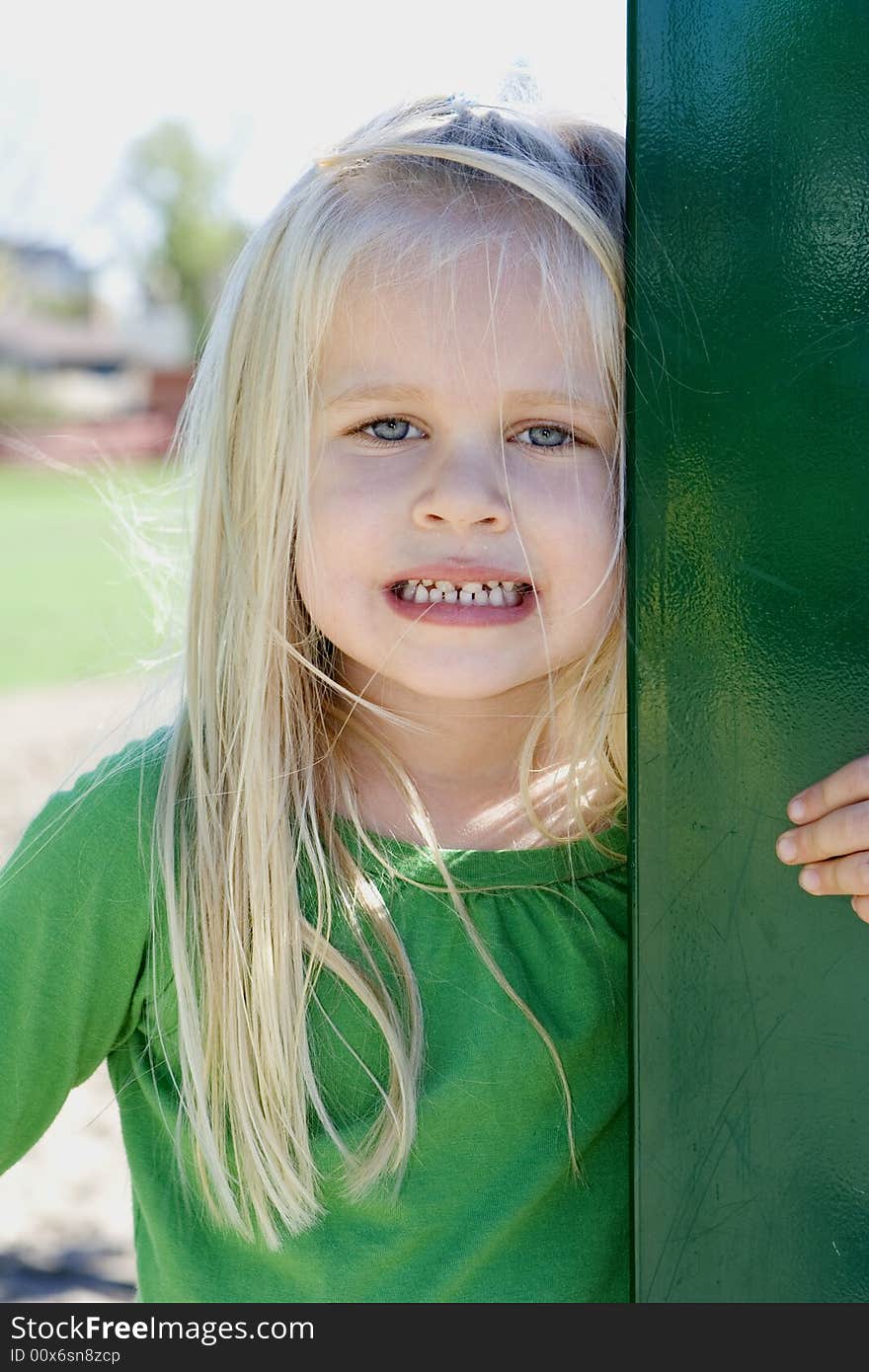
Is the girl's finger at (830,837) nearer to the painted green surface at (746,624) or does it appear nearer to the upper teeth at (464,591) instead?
the painted green surface at (746,624)

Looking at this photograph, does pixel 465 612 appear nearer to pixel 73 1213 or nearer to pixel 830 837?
pixel 830 837

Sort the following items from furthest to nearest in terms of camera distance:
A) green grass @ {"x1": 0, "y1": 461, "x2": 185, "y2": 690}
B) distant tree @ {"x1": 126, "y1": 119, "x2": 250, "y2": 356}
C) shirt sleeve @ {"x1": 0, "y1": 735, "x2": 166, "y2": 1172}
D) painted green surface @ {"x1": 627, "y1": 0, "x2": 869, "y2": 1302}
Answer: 1. distant tree @ {"x1": 126, "y1": 119, "x2": 250, "y2": 356}
2. green grass @ {"x1": 0, "y1": 461, "x2": 185, "y2": 690}
3. shirt sleeve @ {"x1": 0, "y1": 735, "x2": 166, "y2": 1172}
4. painted green surface @ {"x1": 627, "y1": 0, "x2": 869, "y2": 1302}

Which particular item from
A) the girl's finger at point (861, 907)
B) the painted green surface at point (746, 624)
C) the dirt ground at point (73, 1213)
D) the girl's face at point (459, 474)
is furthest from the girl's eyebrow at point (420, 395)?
the dirt ground at point (73, 1213)

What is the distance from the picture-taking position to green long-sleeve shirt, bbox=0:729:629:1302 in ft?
4.74

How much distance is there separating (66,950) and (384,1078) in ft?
1.12

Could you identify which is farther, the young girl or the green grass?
the green grass

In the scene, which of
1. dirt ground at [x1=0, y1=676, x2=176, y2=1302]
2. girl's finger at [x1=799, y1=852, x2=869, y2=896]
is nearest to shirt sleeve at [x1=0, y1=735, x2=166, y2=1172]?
girl's finger at [x1=799, y1=852, x2=869, y2=896]

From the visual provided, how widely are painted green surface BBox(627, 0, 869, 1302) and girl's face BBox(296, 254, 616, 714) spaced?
330 millimetres

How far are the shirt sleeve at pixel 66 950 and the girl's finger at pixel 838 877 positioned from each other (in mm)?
688

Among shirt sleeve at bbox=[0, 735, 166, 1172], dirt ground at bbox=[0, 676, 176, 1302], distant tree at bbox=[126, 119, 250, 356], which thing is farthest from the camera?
distant tree at bbox=[126, 119, 250, 356]

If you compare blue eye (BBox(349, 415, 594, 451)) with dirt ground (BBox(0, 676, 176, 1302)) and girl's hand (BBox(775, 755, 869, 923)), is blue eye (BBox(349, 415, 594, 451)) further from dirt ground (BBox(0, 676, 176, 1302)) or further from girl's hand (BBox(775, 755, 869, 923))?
dirt ground (BBox(0, 676, 176, 1302))

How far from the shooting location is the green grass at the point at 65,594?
17.9ft

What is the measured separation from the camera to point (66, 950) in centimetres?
145

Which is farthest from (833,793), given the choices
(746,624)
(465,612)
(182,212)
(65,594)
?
(182,212)
